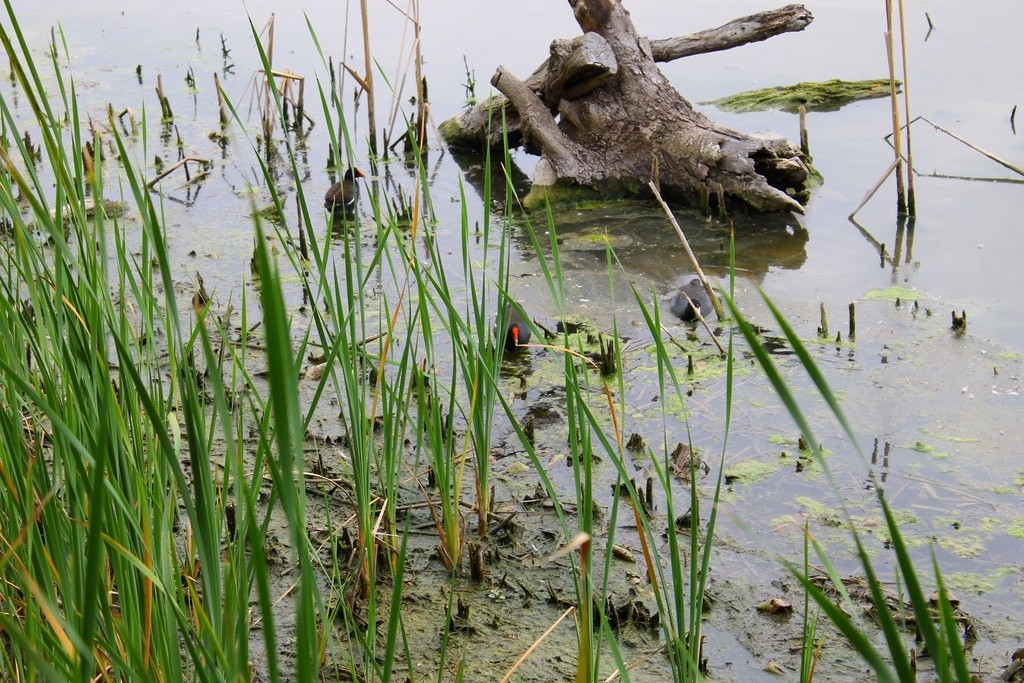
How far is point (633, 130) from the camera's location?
23.6ft

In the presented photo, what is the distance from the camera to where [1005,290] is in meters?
5.55

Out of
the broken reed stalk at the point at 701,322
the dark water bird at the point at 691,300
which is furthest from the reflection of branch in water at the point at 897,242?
the broken reed stalk at the point at 701,322

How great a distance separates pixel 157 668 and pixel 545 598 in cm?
145

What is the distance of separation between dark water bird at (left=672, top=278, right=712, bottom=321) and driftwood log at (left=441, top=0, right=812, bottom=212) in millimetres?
1561

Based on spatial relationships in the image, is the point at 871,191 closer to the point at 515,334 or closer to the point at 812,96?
the point at 515,334

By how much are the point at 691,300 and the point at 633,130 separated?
2.47 m

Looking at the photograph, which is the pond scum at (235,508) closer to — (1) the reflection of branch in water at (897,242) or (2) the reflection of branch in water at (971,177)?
(1) the reflection of branch in water at (897,242)

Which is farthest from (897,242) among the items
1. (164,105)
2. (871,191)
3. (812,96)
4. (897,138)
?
(164,105)

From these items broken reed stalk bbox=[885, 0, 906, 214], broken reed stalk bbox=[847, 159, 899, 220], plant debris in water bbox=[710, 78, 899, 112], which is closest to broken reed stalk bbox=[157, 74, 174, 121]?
plant debris in water bbox=[710, 78, 899, 112]

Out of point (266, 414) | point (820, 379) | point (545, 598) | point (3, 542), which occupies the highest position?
point (820, 379)

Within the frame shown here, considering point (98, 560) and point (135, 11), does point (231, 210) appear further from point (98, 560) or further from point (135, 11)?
point (135, 11)

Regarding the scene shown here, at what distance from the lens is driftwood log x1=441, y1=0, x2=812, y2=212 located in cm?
679

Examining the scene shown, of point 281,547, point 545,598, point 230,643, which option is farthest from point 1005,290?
point 230,643

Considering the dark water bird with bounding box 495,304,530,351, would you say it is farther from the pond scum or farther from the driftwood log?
the driftwood log
